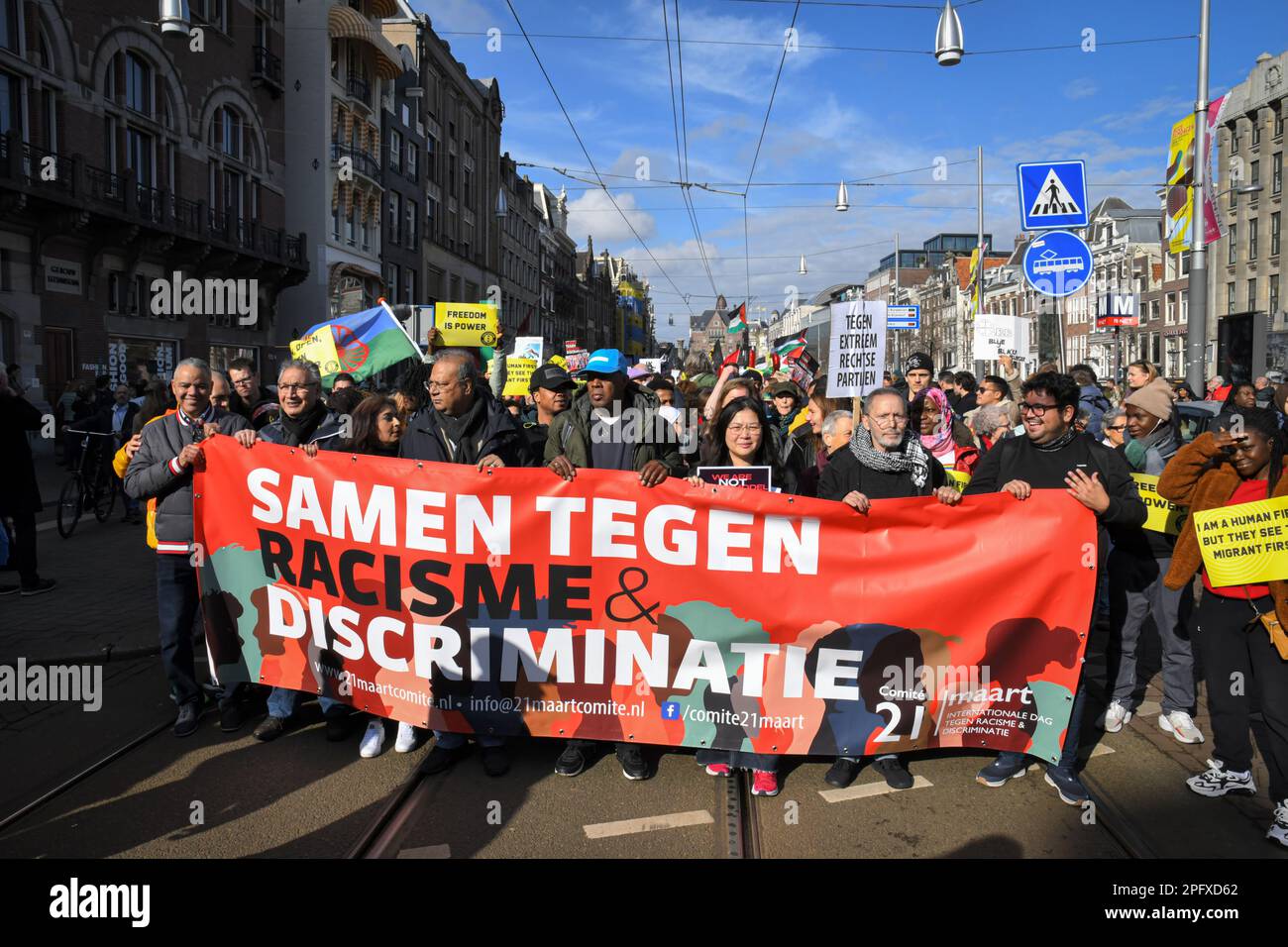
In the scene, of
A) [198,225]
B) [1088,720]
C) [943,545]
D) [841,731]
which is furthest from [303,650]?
[198,225]

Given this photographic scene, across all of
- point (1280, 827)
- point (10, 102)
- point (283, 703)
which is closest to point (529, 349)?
point (283, 703)

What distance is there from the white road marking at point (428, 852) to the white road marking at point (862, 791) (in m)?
1.78

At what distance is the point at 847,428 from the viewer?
5.89 m

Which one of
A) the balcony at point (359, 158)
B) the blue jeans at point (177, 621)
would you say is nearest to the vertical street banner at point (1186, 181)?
the blue jeans at point (177, 621)

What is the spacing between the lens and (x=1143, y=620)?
17.5 feet

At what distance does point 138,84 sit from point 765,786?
2658cm

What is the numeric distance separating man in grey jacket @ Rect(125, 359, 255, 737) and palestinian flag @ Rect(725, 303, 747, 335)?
602 inches

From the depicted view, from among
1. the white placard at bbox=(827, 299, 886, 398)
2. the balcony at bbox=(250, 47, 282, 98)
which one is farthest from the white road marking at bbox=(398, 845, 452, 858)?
the balcony at bbox=(250, 47, 282, 98)

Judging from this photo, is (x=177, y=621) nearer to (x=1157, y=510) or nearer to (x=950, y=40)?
(x=1157, y=510)

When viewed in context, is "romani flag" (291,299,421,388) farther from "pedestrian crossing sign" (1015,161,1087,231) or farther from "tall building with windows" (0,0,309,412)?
"tall building with windows" (0,0,309,412)

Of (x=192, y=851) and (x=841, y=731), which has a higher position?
(x=841, y=731)

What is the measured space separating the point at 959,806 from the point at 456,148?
5053 centimetres
